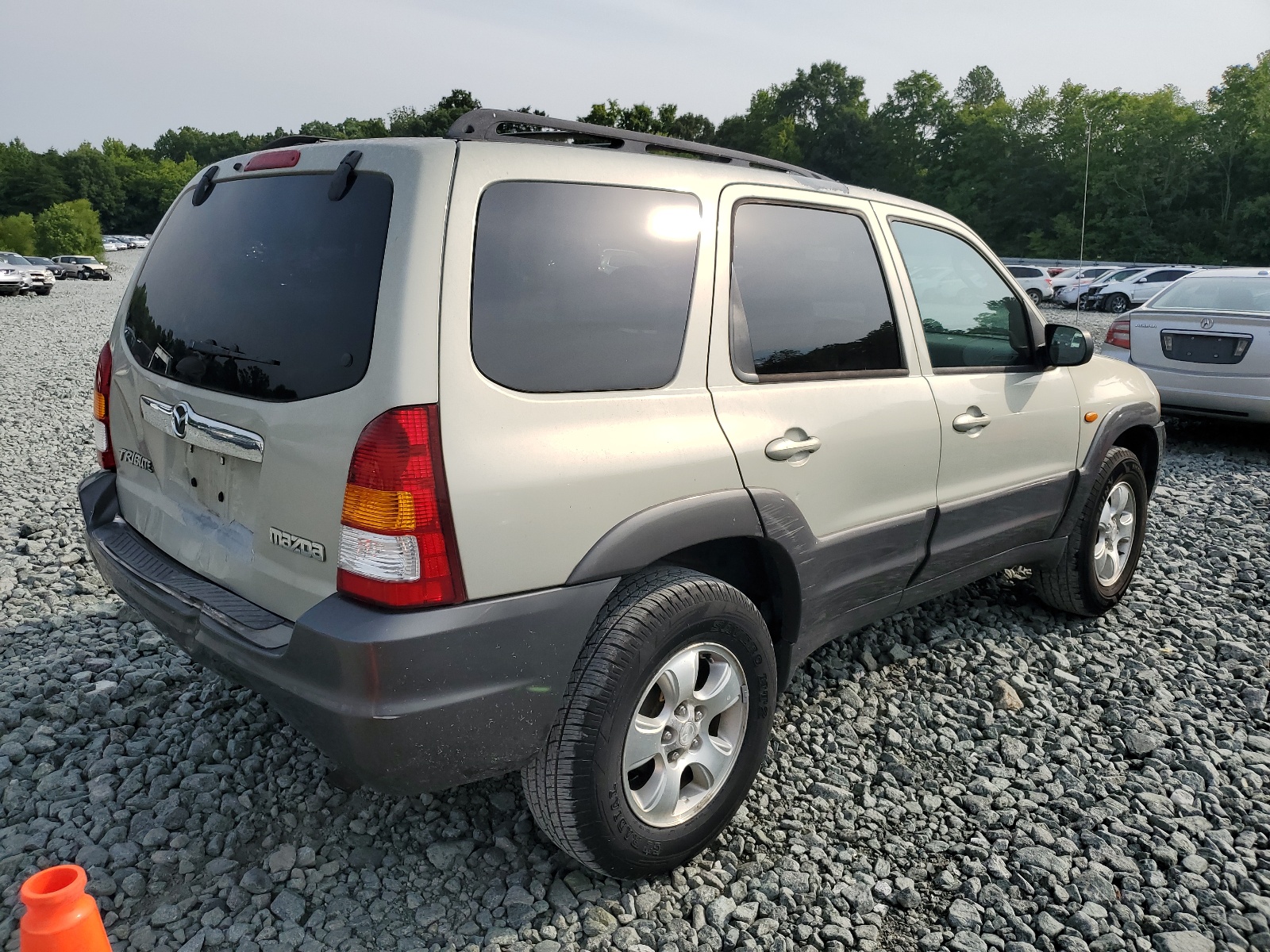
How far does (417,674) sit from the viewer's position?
1.92 m

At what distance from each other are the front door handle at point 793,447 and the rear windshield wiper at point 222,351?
131 centimetres

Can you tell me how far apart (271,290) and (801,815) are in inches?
85.0

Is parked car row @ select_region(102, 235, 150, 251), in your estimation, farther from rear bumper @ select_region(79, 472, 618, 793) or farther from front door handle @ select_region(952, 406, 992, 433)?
rear bumper @ select_region(79, 472, 618, 793)

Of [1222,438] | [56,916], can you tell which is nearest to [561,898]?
[56,916]

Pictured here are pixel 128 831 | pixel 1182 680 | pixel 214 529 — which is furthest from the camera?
pixel 1182 680

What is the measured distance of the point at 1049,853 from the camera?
2.64 metres

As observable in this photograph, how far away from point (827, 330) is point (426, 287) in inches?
54.1

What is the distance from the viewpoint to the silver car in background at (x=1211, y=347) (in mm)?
7367

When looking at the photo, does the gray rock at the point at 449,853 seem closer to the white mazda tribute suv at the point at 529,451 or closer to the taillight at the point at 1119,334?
the white mazda tribute suv at the point at 529,451

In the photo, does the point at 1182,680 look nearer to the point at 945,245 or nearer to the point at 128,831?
the point at 945,245

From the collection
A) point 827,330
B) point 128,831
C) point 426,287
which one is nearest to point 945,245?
point 827,330

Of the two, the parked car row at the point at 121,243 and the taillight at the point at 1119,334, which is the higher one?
the parked car row at the point at 121,243

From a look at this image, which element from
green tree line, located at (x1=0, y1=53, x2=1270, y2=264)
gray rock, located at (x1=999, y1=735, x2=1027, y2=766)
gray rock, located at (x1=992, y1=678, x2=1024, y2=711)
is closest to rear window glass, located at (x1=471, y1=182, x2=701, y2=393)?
gray rock, located at (x1=999, y1=735, x2=1027, y2=766)

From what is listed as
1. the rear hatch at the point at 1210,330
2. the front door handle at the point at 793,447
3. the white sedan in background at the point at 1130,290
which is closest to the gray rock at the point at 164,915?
the front door handle at the point at 793,447
